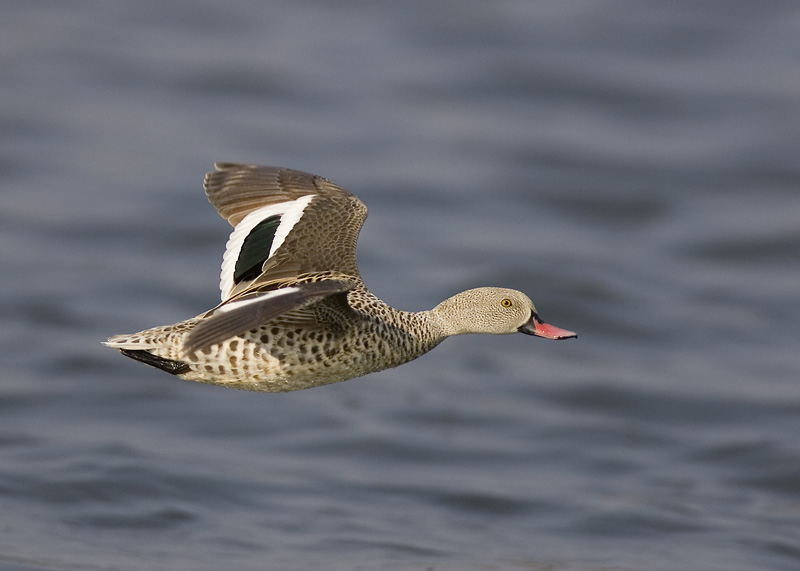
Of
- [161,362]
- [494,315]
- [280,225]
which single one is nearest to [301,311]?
[161,362]

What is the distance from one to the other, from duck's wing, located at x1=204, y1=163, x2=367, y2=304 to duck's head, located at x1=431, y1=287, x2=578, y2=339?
67 cm

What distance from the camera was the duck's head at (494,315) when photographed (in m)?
8.68

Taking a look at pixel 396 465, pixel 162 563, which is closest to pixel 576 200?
pixel 396 465

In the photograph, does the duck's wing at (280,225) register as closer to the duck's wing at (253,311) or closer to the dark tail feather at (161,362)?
the dark tail feather at (161,362)

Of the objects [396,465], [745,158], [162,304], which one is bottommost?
[396,465]

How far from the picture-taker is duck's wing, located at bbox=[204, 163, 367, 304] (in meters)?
8.63

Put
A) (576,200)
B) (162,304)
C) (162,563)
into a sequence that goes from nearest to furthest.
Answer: (162,563) → (162,304) → (576,200)

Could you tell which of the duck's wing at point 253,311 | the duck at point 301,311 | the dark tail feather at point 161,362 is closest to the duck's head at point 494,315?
the duck at point 301,311

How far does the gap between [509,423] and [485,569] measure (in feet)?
16.8

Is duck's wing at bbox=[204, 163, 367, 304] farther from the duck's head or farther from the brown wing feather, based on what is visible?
the duck's head

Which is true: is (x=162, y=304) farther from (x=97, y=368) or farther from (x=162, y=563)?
(x=162, y=563)

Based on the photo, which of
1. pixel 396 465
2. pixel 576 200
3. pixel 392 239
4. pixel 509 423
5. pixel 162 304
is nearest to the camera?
pixel 396 465

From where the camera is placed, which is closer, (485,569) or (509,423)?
(485,569)

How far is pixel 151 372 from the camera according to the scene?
2209cm
